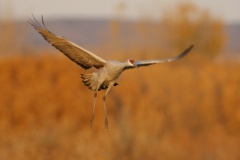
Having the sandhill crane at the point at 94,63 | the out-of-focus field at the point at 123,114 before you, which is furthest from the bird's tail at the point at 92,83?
the out-of-focus field at the point at 123,114

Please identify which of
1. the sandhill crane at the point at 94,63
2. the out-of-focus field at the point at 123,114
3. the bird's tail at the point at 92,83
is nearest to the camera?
the sandhill crane at the point at 94,63

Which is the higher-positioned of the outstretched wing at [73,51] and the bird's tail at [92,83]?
the outstretched wing at [73,51]

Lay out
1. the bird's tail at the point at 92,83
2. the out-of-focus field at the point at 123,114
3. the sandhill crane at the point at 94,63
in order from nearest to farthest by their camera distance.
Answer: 1. the sandhill crane at the point at 94,63
2. the bird's tail at the point at 92,83
3. the out-of-focus field at the point at 123,114

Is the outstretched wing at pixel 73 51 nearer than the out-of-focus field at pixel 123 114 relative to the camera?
Yes

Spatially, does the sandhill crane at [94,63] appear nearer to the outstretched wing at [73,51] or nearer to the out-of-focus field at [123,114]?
the outstretched wing at [73,51]

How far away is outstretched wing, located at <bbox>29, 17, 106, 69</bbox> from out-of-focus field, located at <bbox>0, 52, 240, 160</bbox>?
9077mm

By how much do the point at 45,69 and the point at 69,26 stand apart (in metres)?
130

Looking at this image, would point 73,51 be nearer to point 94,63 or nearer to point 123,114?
point 94,63

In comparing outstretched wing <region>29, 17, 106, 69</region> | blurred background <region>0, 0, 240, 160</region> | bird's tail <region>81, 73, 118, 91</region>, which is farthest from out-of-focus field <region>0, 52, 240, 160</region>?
bird's tail <region>81, 73, 118, 91</region>

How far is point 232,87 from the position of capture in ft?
80.1

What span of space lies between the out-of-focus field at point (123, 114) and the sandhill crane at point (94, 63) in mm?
9140

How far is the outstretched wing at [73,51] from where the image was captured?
5.04 metres

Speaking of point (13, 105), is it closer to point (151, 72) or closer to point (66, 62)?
point (66, 62)

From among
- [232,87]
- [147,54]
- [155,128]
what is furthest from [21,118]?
[147,54]
